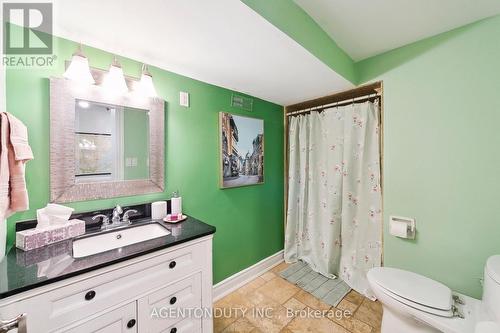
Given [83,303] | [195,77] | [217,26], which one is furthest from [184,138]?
[83,303]

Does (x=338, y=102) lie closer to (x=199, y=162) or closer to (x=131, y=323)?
(x=199, y=162)

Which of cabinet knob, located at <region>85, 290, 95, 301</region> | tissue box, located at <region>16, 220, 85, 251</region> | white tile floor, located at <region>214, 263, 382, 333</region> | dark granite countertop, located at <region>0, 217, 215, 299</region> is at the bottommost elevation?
white tile floor, located at <region>214, 263, 382, 333</region>

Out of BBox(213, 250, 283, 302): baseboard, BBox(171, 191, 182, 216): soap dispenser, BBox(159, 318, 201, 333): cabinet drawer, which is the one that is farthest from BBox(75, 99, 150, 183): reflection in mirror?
BBox(213, 250, 283, 302): baseboard

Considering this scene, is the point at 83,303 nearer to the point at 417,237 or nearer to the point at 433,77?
the point at 417,237

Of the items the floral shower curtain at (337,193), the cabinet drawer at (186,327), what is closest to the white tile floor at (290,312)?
the floral shower curtain at (337,193)

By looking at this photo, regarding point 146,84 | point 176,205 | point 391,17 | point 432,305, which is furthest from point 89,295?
point 391,17

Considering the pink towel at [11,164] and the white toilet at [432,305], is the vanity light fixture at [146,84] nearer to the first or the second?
the pink towel at [11,164]

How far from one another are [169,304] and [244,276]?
46.6 inches

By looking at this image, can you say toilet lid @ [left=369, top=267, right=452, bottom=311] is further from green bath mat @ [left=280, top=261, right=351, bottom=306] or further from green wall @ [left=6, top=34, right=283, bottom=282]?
green wall @ [left=6, top=34, right=283, bottom=282]

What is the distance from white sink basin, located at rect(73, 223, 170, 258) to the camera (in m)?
1.10

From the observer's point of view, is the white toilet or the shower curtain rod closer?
the white toilet

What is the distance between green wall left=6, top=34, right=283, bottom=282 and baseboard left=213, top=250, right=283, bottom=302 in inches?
2.1

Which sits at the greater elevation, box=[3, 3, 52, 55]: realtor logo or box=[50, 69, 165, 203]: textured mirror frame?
box=[3, 3, 52, 55]: realtor logo

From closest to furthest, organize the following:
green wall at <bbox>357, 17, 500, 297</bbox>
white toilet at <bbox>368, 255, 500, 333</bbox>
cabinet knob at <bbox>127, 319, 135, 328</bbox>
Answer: cabinet knob at <bbox>127, 319, 135, 328</bbox>, white toilet at <bbox>368, 255, 500, 333</bbox>, green wall at <bbox>357, 17, 500, 297</bbox>
